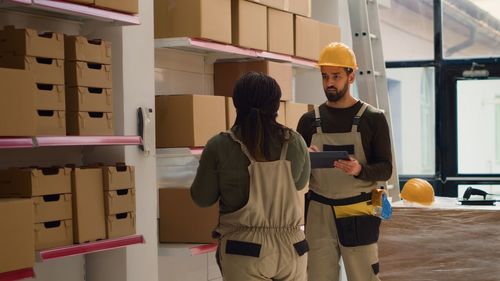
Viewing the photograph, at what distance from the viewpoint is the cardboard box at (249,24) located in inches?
204

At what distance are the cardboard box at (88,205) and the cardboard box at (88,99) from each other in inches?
11.6

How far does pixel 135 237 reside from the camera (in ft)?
13.9

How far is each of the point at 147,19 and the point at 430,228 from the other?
8.82 feet

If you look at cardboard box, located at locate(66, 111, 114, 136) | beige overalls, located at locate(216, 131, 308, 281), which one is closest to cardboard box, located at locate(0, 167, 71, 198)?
cardboard box, located at locate(66, 111, 114, 136)

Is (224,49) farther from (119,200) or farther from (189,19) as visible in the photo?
(119,200)

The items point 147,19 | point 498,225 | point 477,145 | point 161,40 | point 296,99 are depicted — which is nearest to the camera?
point 147,19

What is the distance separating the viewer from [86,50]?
3.95 m

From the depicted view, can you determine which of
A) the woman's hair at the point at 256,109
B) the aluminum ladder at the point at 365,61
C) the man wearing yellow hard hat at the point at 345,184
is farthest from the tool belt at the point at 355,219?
the aluminum ladder at the point at 365,61

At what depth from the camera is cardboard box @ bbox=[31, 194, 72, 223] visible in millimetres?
3664

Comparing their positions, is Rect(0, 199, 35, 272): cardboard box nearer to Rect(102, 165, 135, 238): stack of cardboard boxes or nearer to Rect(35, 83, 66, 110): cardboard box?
Rect(35, 83, 66, 110): cardboard box

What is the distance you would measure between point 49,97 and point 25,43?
266mm

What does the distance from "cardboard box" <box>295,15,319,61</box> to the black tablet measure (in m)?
1.58

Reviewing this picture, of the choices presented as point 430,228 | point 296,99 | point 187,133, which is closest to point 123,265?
point 187,133

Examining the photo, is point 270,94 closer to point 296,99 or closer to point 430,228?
point 430,228
